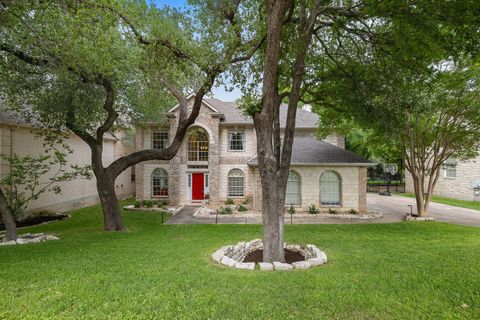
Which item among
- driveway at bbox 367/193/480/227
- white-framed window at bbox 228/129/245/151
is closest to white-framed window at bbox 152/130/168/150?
white-framed window at bbox 228/129/245/151

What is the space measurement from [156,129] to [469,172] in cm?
2586


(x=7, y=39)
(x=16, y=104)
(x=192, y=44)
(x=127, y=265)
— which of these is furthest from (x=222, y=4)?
(x=16, y=104)

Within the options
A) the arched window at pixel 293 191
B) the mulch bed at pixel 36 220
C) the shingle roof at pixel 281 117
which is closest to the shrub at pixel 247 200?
the arched window at pixel 293 191

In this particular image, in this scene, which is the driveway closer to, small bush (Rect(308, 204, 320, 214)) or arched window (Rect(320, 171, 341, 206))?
arched window (Rect(320, 171, 341, 206))

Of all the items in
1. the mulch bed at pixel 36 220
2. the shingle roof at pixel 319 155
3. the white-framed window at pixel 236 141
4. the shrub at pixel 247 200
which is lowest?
the mulch bed at pixel 36 220

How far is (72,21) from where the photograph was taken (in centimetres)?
705

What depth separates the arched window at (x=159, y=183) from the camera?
19.5 m

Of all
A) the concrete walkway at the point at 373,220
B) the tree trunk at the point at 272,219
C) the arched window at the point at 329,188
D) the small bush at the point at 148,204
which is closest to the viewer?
the tree trunk at the point at 272,219

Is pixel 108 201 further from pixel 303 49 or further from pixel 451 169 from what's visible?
pixel 451 169

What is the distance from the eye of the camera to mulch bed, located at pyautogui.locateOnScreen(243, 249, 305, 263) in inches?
281

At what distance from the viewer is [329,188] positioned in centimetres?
1596

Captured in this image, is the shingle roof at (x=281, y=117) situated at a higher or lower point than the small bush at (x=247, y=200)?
higher

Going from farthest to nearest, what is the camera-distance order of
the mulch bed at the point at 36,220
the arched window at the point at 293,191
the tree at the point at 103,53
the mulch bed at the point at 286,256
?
the arched window at the point at 293,191 → the mulch bed at the point at 36,220 → the tree at the point at 103,53 → the mulch bed at the point at 286,256

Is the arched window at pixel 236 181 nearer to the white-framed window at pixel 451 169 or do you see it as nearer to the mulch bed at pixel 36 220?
the mulch bed at pixel 36 220
